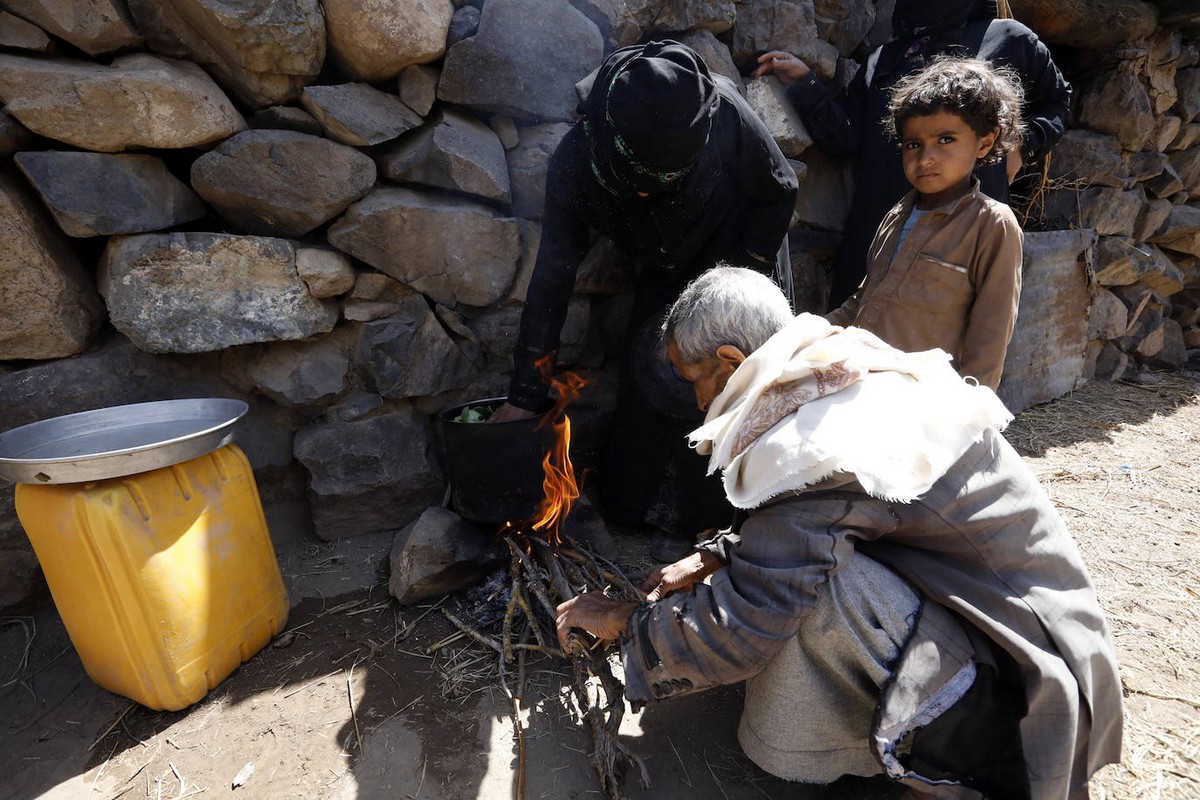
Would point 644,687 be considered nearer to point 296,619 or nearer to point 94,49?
point 296,619

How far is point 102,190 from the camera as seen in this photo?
2.38 metres

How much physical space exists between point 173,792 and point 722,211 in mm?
2784

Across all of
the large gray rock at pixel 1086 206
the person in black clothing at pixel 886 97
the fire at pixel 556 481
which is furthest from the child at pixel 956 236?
the large gray rock at pixel 1086 206

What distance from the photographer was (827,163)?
3.86 m

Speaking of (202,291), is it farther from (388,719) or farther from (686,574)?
(686,574)

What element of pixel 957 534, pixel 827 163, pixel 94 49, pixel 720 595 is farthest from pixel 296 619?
pixel 827 163

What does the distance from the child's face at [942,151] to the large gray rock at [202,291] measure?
2.46 m

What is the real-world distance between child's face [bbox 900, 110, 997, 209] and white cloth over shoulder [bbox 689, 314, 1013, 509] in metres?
1.18

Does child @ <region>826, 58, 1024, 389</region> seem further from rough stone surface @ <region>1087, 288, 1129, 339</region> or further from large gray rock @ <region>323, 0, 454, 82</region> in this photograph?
rough stone surface @ <region>1087, 288, 1129, 339</region>

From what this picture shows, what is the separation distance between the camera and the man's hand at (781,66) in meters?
3.47

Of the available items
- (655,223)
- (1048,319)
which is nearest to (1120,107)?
A: (1048,319)

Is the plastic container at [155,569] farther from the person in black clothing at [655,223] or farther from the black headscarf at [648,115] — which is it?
the black headscarf at [648,115]

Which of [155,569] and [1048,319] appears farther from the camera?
[1048,319]

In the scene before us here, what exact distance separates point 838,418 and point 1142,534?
8.98ft
